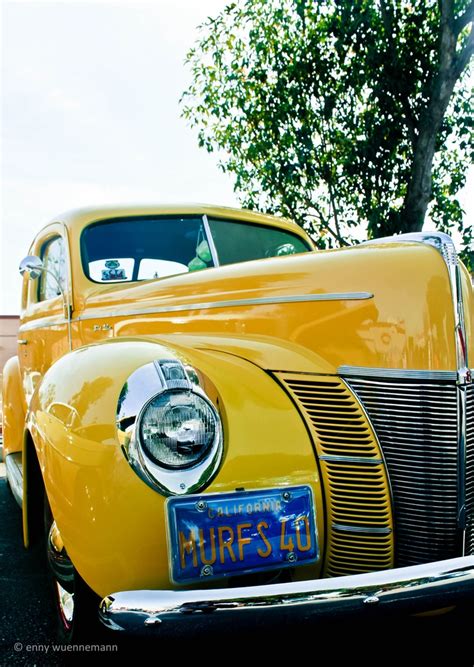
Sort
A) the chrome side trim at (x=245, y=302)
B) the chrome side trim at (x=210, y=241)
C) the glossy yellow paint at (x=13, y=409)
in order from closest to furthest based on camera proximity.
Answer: the chrome side trim at (x=245, y=302)
the chrome side trim at (x=210, y=241)
the glossy yellow paint at (x=13, y=409)

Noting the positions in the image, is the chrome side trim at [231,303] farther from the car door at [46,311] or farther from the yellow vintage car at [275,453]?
the car door at [46,311]

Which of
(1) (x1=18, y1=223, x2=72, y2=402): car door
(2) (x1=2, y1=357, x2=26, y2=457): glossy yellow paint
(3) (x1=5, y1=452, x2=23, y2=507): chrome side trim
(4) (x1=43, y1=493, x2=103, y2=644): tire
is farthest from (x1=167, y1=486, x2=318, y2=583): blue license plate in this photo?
(2) (x1=2, y1=357, x2=26, y2=457): glossy yellow paint

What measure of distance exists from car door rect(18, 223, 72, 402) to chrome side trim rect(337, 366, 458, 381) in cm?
183

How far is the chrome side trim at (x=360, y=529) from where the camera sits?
175cm

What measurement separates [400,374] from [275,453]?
17.5 inches

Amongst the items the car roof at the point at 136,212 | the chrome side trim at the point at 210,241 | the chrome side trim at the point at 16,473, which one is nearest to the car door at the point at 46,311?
the car roof at the point at 136,212

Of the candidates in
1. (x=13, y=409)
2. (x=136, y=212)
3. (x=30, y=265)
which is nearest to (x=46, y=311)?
(x=30, y=265)

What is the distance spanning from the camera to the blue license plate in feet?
4.86

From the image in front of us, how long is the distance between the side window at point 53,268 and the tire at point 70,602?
1.65 m

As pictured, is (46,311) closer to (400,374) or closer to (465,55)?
(400,374)

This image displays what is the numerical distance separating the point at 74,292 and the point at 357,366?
5.88 feet

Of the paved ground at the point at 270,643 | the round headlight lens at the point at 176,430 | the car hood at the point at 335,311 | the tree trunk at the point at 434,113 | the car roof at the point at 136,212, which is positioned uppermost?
the tree trunk at the point at 434,113

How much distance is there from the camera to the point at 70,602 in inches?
75.2

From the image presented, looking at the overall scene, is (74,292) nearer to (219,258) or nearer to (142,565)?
(219,258)
